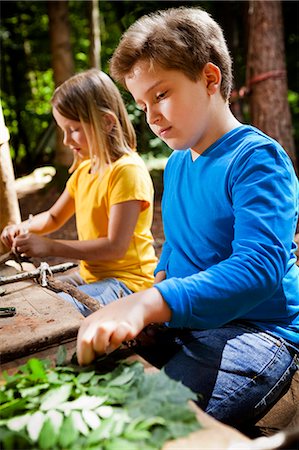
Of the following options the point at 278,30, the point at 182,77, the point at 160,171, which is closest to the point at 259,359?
the point at 182,77

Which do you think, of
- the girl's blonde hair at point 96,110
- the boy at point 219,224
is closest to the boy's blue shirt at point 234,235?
the boy at point 219,224

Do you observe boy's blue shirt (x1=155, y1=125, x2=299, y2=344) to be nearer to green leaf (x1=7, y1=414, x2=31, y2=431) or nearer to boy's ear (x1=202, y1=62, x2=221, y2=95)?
boy's ear (x1=202, y1=62, x2=221, y2=95)

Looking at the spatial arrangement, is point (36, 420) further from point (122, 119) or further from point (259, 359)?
point (122, 119)

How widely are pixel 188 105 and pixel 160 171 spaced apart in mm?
6847

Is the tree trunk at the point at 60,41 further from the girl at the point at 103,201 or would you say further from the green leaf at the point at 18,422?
the green leaf at the point at 18,422

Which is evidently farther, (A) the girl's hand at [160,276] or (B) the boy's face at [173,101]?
(A) the girl's hand at [160,276]

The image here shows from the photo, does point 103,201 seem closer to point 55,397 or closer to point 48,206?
point 55,397

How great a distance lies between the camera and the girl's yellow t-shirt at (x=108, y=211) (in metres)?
2.61

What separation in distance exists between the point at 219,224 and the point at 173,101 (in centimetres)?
43

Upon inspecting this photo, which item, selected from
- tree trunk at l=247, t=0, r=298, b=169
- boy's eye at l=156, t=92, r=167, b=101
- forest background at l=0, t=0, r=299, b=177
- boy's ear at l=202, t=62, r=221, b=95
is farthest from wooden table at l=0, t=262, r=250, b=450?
forest background at l=0, t=0, r=299, b=177

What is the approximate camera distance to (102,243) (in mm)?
2549

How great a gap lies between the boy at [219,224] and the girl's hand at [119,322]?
56 millimetres

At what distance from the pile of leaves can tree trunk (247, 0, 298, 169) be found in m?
5.17

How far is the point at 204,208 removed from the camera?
1.76m
